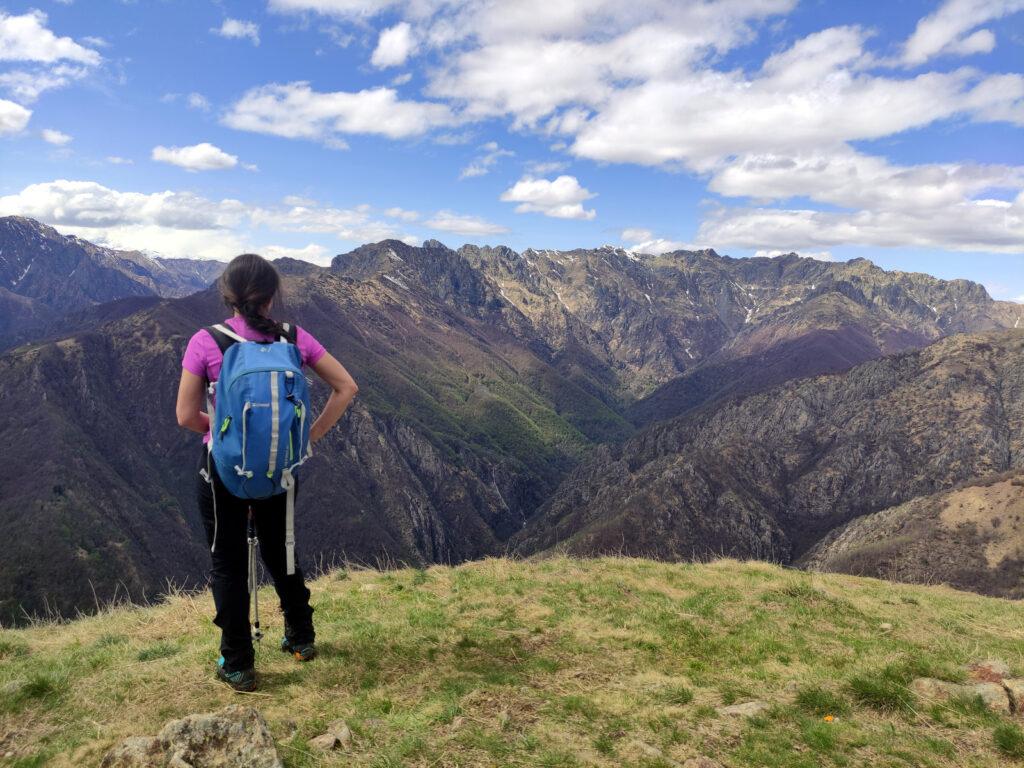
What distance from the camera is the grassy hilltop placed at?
221 inches

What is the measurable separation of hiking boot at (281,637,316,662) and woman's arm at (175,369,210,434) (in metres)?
3.01

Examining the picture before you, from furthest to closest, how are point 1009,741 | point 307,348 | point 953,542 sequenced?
point 953,542, point 307,348, point 1009,741

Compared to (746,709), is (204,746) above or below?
above

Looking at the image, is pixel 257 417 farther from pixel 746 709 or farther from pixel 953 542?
pixel 953 542

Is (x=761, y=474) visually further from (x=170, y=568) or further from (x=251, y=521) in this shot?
(x=251, y=521)

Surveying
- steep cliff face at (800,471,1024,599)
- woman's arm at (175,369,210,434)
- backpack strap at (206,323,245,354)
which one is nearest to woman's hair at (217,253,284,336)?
backpack strap at (206,323,245,354)

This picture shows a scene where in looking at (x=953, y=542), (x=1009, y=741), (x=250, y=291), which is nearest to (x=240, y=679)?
(x=250, y=291)

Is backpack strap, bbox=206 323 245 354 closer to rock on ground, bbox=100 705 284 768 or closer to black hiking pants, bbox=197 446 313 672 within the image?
black hiking pants, bbox=197 446 313 672

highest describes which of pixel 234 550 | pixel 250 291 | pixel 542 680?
pixel 250 291

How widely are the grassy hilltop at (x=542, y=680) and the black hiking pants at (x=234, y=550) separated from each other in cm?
52

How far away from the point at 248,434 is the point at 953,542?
15192 centimetres

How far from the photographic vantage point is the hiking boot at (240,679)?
6.49 m

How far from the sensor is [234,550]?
6.63 m

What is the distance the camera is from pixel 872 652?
8812 mm
